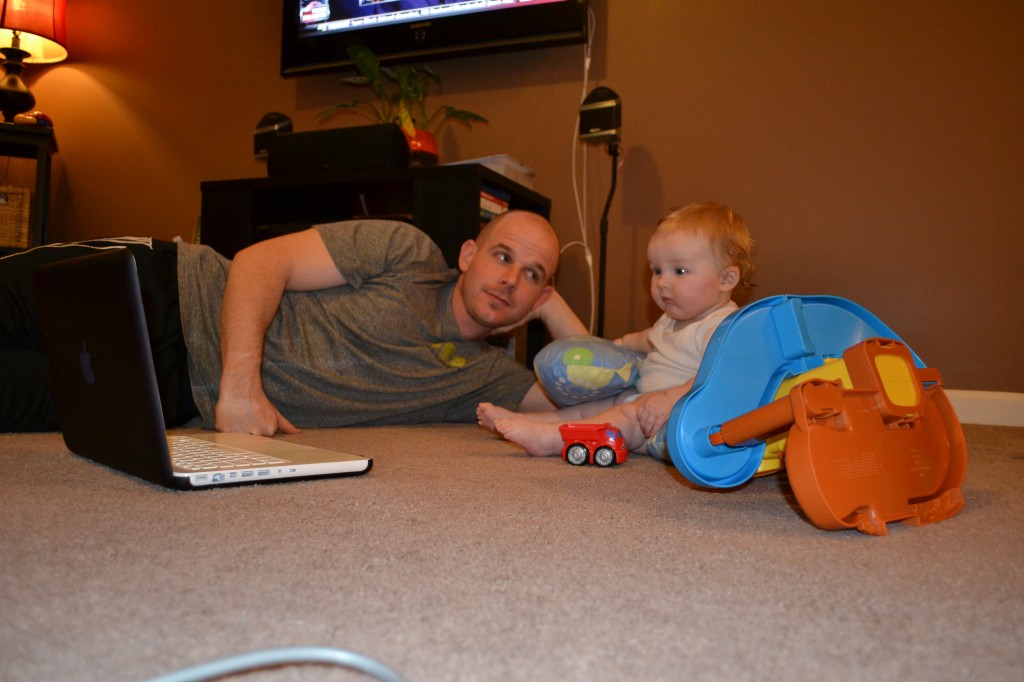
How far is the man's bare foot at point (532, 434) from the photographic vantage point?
4.46ft

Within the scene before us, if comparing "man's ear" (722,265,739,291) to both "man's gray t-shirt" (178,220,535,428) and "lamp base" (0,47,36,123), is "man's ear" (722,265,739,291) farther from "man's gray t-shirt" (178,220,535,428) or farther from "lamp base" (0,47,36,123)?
"lamp base" (0,47,36,123)

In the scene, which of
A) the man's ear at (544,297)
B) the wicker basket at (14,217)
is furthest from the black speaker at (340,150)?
the wicker basket at (14,217)

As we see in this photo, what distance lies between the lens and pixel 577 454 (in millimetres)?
1293

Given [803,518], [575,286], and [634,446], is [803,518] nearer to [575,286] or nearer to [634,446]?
[634,446]

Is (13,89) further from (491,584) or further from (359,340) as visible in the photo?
(491,584)

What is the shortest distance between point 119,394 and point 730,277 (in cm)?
112

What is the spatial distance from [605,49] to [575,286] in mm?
780

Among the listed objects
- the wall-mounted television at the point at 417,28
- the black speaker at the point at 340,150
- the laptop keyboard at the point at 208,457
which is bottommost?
the laptop keyboard at the point at 208,457

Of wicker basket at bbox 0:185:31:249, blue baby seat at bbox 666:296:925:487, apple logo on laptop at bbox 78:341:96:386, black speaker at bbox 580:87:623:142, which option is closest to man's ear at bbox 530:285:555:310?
black speaker at bbox 580:87:623:142

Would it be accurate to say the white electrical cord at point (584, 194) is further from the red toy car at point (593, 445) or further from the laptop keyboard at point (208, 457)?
the laptop keyboard at point (208, 457)

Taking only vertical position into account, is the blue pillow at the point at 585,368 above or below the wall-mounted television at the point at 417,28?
below

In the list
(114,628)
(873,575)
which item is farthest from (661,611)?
(114,628)

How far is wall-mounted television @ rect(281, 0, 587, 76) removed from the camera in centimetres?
245

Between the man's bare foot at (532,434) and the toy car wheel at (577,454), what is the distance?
6cm
